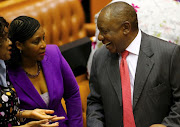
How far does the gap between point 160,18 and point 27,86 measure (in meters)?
1.15

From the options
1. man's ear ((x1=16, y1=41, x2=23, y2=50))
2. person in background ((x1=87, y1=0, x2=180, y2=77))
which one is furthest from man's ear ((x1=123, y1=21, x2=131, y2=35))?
person in background ((x1=87, y1=0, x2=180, y2=77))

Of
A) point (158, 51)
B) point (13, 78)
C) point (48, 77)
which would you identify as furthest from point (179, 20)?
point (13, 78)

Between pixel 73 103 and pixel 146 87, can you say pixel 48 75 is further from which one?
pixel 146 87

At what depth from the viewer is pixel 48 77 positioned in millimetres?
1824

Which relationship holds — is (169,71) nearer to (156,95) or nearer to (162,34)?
(156,95)

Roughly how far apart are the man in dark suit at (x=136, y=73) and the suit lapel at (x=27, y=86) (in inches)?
12.0

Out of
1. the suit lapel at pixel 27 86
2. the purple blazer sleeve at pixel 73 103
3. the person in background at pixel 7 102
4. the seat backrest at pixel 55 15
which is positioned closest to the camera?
the person in background at pixel 7 102

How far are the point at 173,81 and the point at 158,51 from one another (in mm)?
167

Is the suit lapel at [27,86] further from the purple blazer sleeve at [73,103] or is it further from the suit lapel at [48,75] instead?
the purple blazer sleeve at [73,103]

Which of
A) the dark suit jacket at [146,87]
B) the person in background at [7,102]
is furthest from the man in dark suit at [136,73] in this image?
the person in background at [7,102]

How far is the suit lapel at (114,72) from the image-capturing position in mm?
1708

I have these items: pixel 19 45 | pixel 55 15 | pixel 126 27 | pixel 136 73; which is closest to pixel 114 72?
pixel 136 73

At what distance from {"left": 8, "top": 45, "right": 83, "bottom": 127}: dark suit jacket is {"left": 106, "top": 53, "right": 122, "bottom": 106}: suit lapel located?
27 cm

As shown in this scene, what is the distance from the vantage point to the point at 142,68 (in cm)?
166
